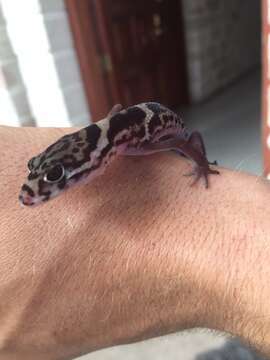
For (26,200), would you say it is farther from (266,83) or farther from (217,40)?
(217,40)

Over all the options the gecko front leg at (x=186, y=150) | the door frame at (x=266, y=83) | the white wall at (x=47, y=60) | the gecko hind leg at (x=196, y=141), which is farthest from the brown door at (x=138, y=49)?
the gecko front leg at (x=186, y=150)

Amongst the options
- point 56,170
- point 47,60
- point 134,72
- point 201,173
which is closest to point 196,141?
point 201,173

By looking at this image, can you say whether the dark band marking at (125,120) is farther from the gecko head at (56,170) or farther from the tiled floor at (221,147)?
the tiled floor at (221,147)

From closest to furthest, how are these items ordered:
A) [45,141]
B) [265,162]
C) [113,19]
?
1. [45,141]
2. [265,162]
3. [113,19]

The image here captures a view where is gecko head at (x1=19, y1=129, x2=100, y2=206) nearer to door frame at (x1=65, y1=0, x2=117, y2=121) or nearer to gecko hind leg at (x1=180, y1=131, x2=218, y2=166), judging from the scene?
gecko hind leg at (x1=180, y1=131, x2=218, y2=166)

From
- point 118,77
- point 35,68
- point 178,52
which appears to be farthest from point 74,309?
point 178,52

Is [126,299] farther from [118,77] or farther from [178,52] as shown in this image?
[178,52]

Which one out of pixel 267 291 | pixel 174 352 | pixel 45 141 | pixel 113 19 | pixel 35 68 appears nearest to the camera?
pixel 267 291
